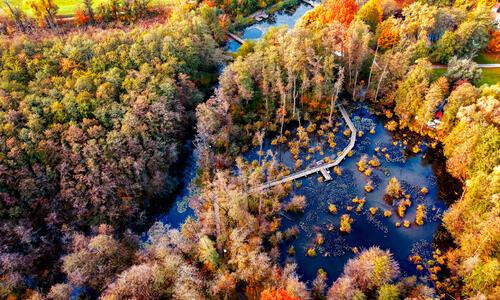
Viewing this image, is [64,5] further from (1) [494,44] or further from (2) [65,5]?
(1) [494,44]

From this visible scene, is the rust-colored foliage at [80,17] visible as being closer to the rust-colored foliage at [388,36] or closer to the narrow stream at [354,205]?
the narrow stream at [354,205]

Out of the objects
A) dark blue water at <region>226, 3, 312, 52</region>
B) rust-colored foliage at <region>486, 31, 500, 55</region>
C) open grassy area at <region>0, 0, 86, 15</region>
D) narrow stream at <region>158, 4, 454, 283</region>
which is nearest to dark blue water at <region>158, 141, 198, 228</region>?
narrow stream at <region>158, 4, 454, 283</region>

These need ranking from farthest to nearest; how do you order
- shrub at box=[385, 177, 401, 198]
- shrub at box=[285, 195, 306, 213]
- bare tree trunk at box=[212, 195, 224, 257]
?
shrub at box=[385, 177, 401, 198] < shrub at box=[285, 195, 306, 213] < bare tree trunk at box=[212, 195, 224, 257]

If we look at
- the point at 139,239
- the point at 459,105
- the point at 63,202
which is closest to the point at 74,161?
the point at 63,202

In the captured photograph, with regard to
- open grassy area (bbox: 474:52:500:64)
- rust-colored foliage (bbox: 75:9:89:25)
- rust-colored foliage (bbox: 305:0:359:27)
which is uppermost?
rust-colored foliage (bbox: 75:9:89:25)

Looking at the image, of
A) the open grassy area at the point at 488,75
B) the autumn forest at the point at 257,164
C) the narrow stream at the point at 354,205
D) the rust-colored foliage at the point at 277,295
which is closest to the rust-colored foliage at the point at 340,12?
the autumn forest at the point at 257,164

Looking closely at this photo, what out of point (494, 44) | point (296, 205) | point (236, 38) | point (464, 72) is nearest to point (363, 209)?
point (296, 205)

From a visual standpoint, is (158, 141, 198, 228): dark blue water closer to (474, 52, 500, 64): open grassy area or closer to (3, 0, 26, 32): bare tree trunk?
(3, 0, 26, 32): bare tree trunk
